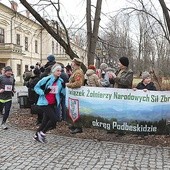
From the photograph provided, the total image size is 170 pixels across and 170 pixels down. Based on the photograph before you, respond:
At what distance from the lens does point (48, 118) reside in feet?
25.2

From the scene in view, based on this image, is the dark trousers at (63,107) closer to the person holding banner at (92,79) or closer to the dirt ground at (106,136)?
the dirt ground at (106,136)

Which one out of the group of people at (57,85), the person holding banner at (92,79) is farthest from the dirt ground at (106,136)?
the person holding banner at (92,79)

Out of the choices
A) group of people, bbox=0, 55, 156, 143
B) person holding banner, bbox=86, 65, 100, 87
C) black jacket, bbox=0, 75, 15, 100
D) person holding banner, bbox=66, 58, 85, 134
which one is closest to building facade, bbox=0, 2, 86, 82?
black jacket, bbox=0, 75, 15, 100

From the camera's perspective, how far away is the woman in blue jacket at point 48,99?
7559 millimetres

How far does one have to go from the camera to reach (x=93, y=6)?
13.3 meters

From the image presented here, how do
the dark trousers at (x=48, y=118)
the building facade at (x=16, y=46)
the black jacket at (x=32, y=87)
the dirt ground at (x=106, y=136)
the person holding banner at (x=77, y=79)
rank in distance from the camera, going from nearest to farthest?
the dark trousers at (x=48, y=118), the dirt ground at (x=106, y=136), the person holding banner at (x=77, y=79), the black jacket at (x=32, y=87), the building facade at (x=16, y=46)

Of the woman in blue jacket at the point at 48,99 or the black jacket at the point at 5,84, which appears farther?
the black jacket at the point at 5,84

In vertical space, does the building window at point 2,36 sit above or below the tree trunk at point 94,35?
above

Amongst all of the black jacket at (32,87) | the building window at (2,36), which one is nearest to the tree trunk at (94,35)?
the black jacket at (32,87)

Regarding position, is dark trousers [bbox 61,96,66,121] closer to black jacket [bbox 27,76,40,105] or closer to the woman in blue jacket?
black jacket [bbox 27,76,40,105]

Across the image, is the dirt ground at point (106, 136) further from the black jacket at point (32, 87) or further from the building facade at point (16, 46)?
the building facade at point (16, 46)

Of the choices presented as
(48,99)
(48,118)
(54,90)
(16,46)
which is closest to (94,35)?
(54,90)

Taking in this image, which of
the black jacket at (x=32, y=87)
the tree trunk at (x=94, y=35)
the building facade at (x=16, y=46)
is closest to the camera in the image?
the black jacket at (x=32, y=87)

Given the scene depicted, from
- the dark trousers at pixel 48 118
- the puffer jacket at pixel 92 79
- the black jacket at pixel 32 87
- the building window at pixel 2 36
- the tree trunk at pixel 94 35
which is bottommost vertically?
the dark trousers at pixel 48 118
